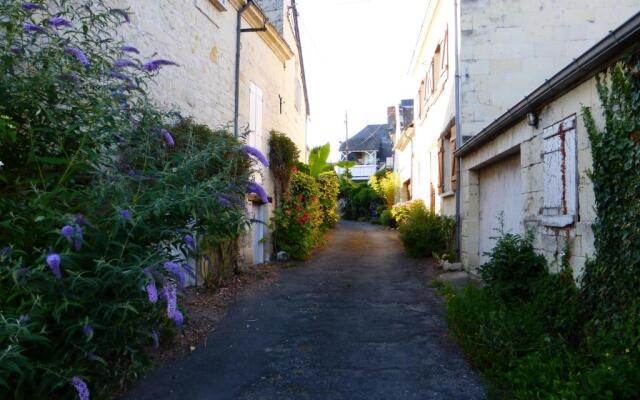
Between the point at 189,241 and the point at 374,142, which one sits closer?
the point at 189,241

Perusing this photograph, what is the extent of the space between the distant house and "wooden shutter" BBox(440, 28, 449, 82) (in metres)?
33.4

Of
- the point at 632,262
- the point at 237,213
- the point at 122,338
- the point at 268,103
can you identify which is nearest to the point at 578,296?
the point at 632,262

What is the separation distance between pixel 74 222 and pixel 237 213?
116 centimetres

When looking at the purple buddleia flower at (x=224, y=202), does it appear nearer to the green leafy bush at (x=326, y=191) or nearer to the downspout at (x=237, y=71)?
the downspout at (x=237, y=71)

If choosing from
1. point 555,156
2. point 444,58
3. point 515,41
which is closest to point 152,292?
point 555,156

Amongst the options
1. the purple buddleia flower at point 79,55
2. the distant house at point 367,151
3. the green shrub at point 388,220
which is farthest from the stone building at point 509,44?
the distant house at point 367,151

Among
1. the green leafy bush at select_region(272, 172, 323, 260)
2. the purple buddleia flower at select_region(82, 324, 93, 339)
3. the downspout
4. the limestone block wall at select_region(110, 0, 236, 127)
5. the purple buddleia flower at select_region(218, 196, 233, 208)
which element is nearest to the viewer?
the purple buddleia flower at select_region(82, 324, 93, 339)

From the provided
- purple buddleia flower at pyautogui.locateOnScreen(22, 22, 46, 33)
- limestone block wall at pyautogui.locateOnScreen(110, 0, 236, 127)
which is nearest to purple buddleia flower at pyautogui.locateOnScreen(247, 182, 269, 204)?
purple buddleia flower at pyautogui.locateOnScreen(22, 22, 46, 33)

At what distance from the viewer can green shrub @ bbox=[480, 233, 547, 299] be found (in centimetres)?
597

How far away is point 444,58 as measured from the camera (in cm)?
1155

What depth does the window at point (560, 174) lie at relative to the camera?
5.16 metres

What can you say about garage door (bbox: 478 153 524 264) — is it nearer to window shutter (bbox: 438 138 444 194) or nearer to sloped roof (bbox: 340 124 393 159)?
window shutter (bbox: 438 138 444 194)

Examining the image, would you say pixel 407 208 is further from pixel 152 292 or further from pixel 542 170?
pixel 152 292

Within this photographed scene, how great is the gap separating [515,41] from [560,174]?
5.81 metres
